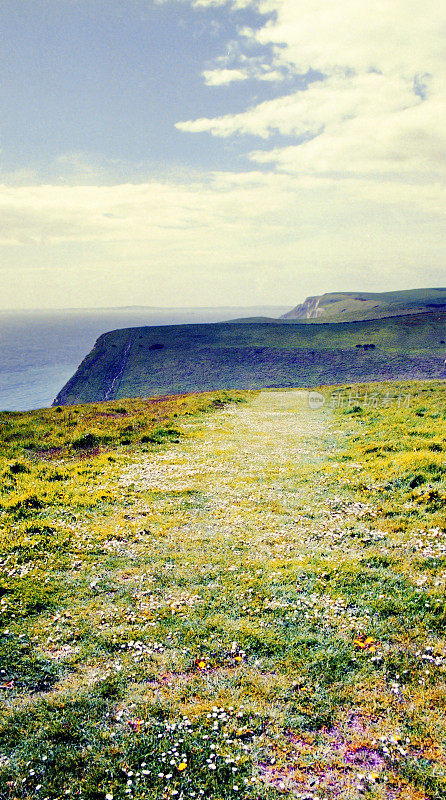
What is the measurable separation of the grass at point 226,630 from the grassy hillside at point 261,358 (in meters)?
62.0

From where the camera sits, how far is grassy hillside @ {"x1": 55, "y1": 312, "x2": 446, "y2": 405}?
272 ft

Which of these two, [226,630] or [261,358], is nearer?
[226,630]

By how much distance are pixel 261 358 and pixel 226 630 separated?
91.0 metres

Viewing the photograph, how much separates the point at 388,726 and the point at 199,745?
339 cm

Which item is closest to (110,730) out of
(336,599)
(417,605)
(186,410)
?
(336,599)

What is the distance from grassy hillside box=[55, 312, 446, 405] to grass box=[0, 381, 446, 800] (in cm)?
6199

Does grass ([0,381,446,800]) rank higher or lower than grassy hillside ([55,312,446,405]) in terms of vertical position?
lower

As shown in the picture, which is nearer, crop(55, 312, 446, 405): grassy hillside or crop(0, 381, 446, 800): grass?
crop(0, 381, 446, 800): grass

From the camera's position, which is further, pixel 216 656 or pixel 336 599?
pixel 336 599

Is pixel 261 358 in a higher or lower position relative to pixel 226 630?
higher

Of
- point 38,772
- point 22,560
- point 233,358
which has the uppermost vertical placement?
point 233,358

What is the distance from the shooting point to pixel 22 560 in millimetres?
12672

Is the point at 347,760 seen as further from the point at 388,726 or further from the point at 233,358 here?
the point at 233,358

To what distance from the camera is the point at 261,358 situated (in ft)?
325
